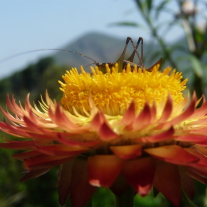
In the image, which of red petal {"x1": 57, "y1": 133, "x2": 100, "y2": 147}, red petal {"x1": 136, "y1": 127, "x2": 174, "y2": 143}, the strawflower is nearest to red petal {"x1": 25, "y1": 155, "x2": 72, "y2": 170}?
the strawflower

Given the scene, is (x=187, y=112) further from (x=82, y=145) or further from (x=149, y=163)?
(x=82, y=145)

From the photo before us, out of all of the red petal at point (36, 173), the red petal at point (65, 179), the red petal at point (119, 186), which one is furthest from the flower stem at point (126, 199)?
the red petal at point (36, 173)

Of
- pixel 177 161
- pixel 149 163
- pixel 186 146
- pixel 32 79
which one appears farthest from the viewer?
pixel 32 79

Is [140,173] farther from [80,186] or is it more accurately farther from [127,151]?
[80,186]

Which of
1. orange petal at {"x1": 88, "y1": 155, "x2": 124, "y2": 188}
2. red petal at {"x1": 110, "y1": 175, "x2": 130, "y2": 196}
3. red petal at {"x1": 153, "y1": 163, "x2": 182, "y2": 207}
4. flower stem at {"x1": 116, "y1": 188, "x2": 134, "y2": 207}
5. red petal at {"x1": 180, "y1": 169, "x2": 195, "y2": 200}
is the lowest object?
red petal at {"x1": 180, "y1": 169, "x2": 195, "y2": 200}

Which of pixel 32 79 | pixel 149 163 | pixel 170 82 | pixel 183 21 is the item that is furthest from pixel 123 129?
pixel 32 79

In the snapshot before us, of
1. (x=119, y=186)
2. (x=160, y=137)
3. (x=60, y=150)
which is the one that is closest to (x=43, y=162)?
(x=60, y=150)

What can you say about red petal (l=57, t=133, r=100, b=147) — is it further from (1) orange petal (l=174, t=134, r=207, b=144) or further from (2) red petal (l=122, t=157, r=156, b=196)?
(1) orange petal (l=174, t=134, r=207, b=144)
